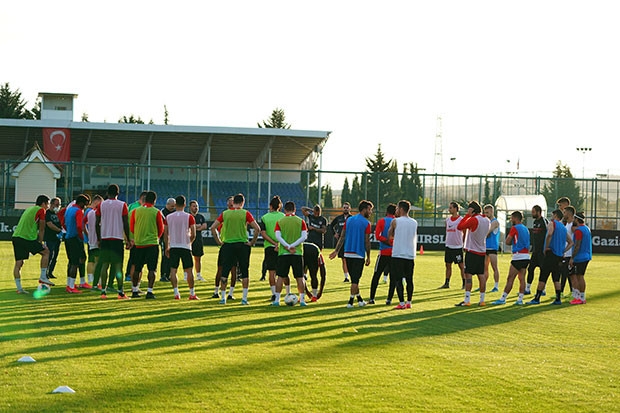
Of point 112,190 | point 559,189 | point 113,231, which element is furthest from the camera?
point 559,189

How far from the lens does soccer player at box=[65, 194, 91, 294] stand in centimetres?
1783

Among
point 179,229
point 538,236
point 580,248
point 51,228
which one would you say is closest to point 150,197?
point 179,229

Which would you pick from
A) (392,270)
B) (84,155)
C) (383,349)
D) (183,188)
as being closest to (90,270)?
(392,270)

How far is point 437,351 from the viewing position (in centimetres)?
1096

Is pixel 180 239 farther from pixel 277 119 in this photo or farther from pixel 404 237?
pixel 277 119

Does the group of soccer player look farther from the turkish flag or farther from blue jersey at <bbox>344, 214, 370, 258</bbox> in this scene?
the turkish flag

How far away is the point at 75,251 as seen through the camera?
18.0m

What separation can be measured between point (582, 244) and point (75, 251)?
10150 mm

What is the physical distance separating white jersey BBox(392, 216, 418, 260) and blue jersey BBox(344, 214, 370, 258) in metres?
0.70

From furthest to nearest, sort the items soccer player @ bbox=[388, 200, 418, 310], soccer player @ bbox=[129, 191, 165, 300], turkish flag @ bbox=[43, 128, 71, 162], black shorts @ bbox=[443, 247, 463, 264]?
turkish flag @ bbox=[43, 128, 71, 162]
black shorts @ bbox=[443, 247, 463, 264]
soccer player @ bbox=[129, 191, 165, 300]
soccer player @ bbox=[388, 200, 418, 310]

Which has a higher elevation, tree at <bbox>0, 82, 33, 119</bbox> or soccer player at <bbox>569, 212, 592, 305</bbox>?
tree at <bbox>0, 82, 33, 119</bbox>

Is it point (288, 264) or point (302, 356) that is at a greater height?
point (288, 264)

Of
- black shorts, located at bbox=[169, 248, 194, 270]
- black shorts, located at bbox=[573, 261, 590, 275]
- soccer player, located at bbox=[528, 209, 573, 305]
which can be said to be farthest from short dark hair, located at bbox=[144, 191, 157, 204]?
black shorts, located at bbox=[573, 261, 590, 275]

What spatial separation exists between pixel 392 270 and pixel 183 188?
152 ft
